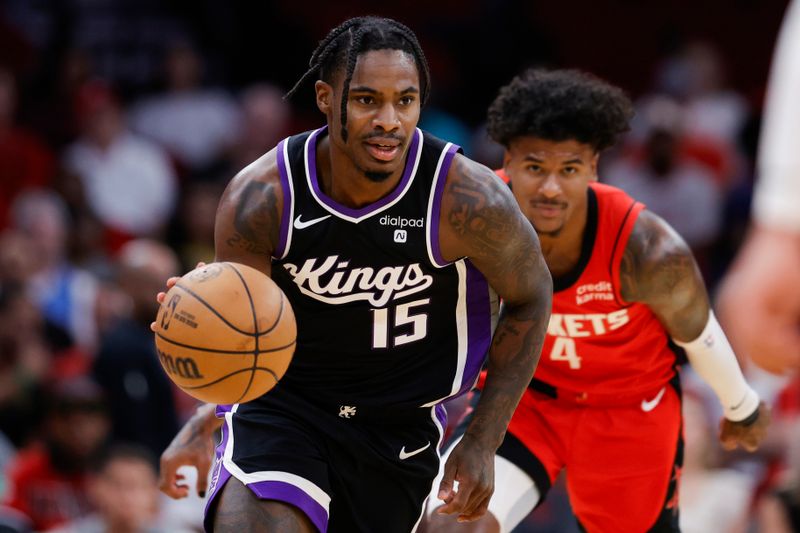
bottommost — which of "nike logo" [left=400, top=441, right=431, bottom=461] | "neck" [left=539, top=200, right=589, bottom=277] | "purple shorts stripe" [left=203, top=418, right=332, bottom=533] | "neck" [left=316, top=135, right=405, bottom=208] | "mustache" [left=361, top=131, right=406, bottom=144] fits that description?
"purple shorts stripe" [left=203, top=418, right=332, bottom=533]

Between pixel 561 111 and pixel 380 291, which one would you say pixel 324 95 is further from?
pixel 561 111

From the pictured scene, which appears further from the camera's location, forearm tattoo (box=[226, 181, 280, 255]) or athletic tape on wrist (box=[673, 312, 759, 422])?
athletic tape on wrist (box=[673, 312, 759, 422])

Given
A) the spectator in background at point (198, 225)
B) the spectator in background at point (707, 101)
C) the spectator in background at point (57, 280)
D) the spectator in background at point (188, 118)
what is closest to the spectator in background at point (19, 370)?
the spectator in background at point (57, 280)

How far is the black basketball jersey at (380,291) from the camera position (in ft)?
15.9

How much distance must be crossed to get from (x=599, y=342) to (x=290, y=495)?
5.28 ft

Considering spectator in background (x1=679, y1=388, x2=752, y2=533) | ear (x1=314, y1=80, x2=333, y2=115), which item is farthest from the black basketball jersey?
spectator in background (x1=679, y1=388, x2=752, y2=533)

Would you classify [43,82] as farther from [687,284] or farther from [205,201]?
[687,284]

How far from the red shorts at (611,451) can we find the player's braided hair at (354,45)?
1671 mm

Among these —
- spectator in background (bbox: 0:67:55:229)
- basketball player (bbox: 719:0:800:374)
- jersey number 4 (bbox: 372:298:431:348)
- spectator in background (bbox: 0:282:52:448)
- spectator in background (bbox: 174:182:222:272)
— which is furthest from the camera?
spectator in background (bbox: 0:67:55:229)

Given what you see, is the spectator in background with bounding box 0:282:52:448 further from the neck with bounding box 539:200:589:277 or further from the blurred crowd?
the neck with bounding box 539:200:589:277

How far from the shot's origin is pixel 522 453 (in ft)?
18.8

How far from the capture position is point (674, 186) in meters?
10.8

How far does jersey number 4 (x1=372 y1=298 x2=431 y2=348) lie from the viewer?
5008 millimetres

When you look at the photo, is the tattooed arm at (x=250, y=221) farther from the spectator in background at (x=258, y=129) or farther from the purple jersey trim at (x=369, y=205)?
the spectator in background at (x=258, y=129)
